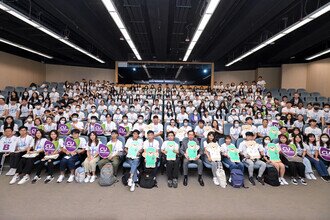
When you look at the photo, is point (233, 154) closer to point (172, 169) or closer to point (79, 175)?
point (172, 169)

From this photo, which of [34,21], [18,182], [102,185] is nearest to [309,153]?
[102,185]

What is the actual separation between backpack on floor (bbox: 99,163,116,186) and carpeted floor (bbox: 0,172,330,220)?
0.41 ft

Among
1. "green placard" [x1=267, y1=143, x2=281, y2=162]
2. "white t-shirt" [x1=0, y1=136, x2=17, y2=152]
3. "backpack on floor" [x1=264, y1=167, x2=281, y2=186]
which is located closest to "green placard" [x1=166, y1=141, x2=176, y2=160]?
"backpack on floor" [x1=264, y1=167, x2=281, y2=186]

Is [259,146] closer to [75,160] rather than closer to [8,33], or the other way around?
[75,160]

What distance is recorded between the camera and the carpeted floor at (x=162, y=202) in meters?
3.58

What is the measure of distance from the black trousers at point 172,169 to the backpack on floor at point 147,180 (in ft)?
1.18

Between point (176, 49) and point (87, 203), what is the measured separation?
1206 centimetres

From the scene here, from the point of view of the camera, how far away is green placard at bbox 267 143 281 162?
5171mm

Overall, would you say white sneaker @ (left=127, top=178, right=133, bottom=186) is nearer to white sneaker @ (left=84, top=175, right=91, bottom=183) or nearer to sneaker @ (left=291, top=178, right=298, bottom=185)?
white sneaker @ (left=84, top=175, right=91, bottom=183)

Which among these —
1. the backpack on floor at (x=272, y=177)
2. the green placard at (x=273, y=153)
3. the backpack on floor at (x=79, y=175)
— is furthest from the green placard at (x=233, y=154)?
the backpack on floor at (x=79, y=175)

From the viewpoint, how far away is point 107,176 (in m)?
4.71

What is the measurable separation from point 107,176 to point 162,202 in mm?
1413

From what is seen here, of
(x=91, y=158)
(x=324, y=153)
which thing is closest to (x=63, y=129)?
(x=91, y=158)

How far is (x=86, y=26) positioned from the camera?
9.19 m
